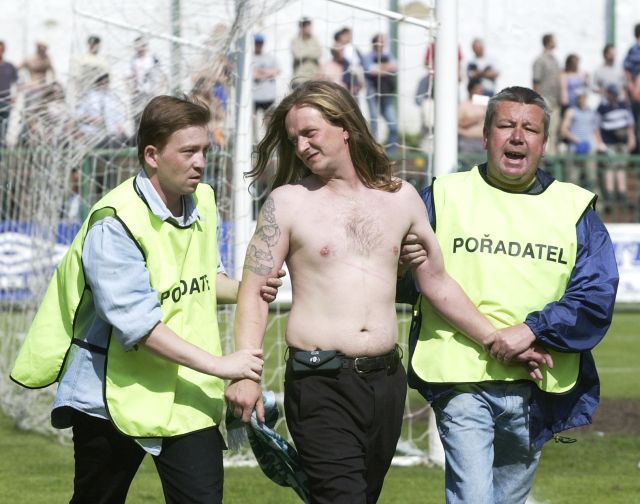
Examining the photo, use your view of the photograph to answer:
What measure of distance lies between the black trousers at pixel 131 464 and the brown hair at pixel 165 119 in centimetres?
102

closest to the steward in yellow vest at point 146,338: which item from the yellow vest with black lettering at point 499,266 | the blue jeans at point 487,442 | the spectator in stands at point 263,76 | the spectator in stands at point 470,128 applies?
the yellow vest with black lettering at point 499,266

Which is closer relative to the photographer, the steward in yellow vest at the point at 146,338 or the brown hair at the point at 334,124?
the steward in yellow vest at the point at 146,338

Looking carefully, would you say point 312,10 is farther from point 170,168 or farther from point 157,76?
point 170,168

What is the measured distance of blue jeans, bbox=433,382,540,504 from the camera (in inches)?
206

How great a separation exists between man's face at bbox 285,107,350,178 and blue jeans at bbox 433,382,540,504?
1.04 metres

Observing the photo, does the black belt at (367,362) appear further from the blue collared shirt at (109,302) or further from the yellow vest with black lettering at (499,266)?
the blue collared shirt at (109,302)

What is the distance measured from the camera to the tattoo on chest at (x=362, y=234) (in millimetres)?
5102

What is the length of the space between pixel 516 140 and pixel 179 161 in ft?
4.43

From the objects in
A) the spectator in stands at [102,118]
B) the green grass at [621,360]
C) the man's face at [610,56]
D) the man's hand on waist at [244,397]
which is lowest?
the green grass at [621,360]

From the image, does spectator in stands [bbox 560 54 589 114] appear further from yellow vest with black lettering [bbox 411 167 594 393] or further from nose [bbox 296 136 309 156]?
nose [bbox 296 136 309 156]

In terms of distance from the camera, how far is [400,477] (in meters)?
8.00

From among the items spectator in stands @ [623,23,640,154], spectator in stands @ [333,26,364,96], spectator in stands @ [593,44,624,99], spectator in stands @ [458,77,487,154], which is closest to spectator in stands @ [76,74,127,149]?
spectator in stands @ [333,26,364,96]

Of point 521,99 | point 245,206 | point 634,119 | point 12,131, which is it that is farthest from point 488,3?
point 521,99

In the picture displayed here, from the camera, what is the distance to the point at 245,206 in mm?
9078
